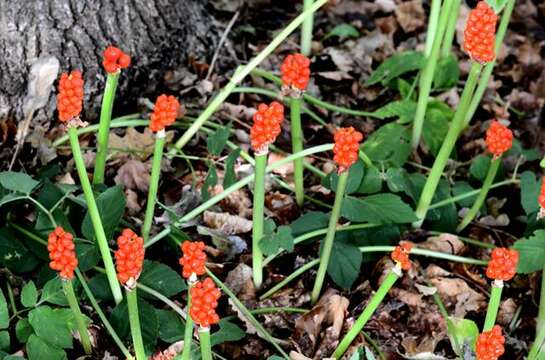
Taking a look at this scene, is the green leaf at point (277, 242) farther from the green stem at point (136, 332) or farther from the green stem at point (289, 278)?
the green stem at point (136, 332)

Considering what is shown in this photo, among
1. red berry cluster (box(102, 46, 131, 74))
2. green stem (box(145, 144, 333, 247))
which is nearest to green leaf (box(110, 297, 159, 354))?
green stem (box(145, 144, 333, 247))

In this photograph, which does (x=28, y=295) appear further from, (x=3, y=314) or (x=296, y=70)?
(x=296, y=70)

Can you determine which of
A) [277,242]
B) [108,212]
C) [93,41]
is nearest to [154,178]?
[108,212]

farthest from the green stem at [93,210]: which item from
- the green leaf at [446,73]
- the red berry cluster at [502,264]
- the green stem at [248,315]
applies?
the green leaf at [446,73]

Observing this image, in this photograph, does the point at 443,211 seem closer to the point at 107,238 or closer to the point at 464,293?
the point at 464,293

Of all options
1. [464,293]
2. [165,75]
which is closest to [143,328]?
[464,293]
